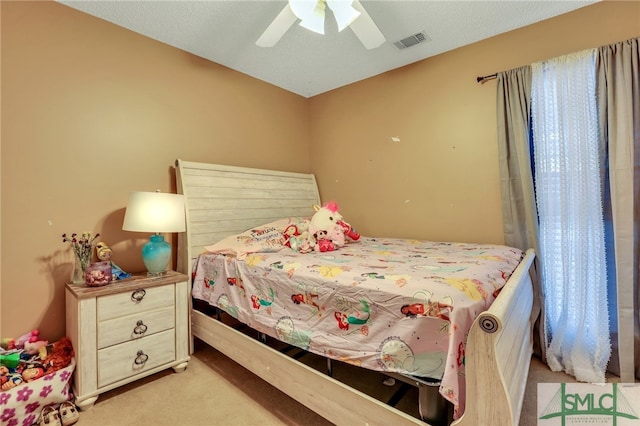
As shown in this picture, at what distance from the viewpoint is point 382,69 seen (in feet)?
9.90

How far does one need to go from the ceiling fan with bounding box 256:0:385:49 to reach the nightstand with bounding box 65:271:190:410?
6.11ft

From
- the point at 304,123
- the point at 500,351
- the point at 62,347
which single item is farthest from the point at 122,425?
the point at 304,123

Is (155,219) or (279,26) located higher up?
(279,26)

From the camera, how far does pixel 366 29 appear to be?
196 centimetres

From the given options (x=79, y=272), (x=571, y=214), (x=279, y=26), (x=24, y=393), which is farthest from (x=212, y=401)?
(x=571, y=214)

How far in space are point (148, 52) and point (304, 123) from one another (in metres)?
1.81

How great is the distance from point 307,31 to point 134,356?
8.62 feet

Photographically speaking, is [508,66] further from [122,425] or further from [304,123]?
[122,425]

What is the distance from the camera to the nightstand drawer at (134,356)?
1763 mm

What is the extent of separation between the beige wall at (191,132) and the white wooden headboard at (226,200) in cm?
22

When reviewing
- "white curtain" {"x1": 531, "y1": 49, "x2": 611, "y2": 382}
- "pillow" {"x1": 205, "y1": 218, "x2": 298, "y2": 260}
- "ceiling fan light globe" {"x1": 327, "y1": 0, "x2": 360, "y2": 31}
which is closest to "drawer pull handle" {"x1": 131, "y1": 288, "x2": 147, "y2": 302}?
"pillow" {"x1": 205, "y1": 218, "x2": 298, "y2": 260}

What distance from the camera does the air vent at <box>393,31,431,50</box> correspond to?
7.86 feet
